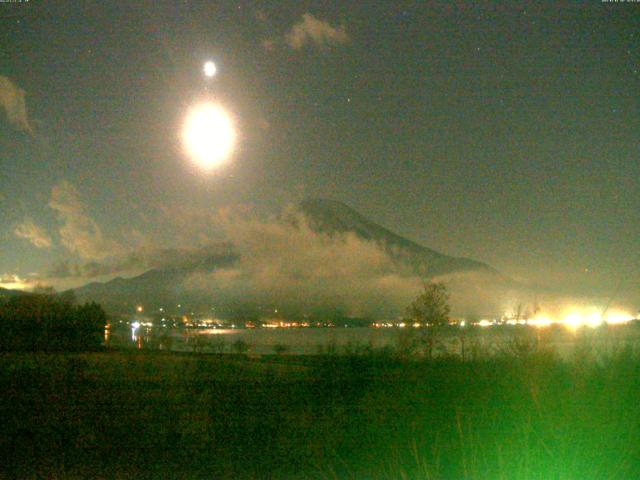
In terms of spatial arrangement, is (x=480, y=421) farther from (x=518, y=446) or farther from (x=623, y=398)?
(x=623, y=398)

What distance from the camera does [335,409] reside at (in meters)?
11.6

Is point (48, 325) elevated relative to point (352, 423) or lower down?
elevated

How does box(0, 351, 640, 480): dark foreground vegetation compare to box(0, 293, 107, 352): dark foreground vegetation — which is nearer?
box(0, 351, 640, 480): dark foreground vegetation

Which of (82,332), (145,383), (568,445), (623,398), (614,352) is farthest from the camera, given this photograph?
(82,332)

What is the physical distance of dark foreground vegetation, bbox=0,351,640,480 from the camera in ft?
28.2

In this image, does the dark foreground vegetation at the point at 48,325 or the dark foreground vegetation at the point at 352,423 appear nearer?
the dark foreground vegetation at the point at 352,423

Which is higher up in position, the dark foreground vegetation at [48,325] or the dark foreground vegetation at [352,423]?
the dark foreground vegetation at [48,325]

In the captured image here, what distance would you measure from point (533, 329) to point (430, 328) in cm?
604

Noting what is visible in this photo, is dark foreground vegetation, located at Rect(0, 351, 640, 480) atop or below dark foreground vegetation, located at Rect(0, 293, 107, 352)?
below

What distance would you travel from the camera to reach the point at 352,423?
10.7 m

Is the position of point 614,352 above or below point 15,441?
above

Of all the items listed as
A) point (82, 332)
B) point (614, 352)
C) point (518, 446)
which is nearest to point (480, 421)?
Answer: point (518, 446)

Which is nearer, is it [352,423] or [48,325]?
[352,423]

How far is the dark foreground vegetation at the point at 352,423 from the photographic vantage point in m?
8.61
